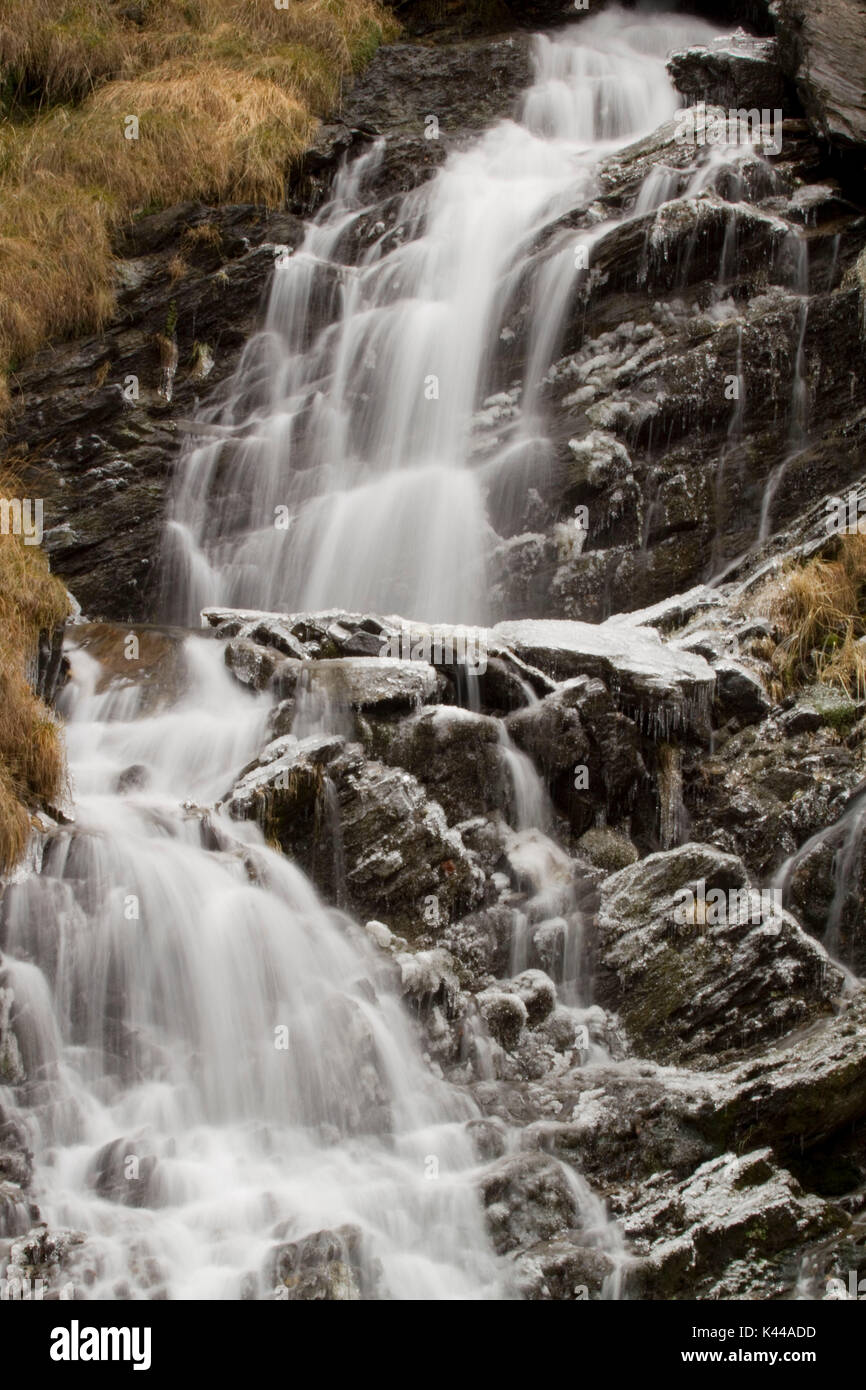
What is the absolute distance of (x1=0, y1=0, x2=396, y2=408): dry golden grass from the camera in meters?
12.5

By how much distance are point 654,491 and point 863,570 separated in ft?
6.82

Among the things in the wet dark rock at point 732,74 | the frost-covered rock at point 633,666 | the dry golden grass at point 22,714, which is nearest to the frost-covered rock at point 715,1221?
the frost-covered rock at point 633,666

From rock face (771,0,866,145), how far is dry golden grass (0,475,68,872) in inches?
317

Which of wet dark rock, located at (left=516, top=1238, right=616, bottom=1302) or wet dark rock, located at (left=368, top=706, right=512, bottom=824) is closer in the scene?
wet dark rock, located at (left=516, top=1238, right=616, bottom=1302)

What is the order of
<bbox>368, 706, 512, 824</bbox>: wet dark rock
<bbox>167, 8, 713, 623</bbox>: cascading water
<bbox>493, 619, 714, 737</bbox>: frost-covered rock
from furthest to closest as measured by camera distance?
<bbox>167, 8, 713, 623</bbox>: cascading water < <bbox>493, 619, 714, 737</bbox>: frost-covered rock < <bbox>368, 706, 512, 824</bbox>: wet dark rock

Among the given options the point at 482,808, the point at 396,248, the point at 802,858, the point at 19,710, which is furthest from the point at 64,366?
the point at 802,858

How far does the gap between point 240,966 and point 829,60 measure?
1029cm

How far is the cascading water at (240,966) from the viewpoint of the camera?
492 cm

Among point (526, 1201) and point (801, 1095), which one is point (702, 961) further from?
point (526, 1201)

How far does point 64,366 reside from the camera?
12.0m

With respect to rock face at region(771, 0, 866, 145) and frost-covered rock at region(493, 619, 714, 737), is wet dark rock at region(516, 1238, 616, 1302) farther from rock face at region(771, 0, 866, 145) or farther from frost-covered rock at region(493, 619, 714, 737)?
rock face at region(771, 0, 866, 145)

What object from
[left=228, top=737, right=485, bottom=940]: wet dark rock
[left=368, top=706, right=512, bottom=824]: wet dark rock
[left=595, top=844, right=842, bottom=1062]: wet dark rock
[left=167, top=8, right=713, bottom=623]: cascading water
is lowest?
[left=595, top=844, right=842, bottom=1062]: wet dark rock

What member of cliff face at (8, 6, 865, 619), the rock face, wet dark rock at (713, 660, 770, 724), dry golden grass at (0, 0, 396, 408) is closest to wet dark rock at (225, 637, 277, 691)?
cliff face at (8, 6, 865, 619)

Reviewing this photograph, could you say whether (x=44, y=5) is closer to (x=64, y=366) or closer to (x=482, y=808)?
(x=64, y=366)
